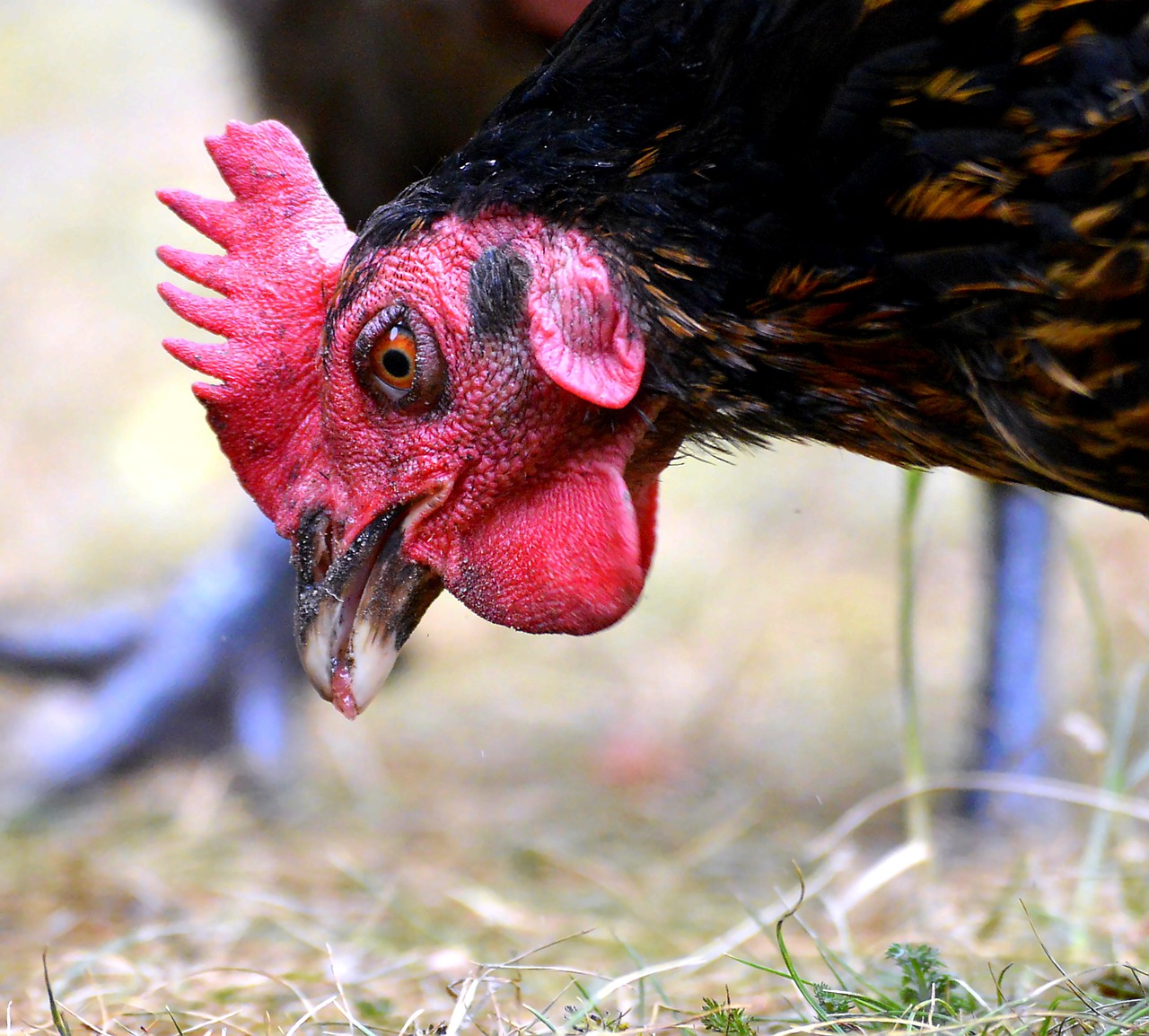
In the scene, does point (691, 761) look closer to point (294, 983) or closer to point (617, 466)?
point (294, 983)

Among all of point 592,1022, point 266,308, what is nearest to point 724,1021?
point 592,1022

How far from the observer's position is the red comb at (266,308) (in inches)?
57.5

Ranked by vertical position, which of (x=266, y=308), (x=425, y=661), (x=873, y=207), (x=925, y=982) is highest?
(x=873, y=207)

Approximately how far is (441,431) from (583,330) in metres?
0.19

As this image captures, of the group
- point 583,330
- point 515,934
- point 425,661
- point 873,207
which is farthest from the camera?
point 425,661

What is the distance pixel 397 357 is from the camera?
1.31 meters

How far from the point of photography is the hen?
1.07m

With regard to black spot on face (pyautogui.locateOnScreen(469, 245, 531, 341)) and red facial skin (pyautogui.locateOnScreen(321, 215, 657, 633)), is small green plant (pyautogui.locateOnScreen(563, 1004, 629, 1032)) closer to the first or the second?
red facial skin (pyautogui.locateOnScreen(321, 215, 657, 633))

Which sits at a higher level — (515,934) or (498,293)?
(498,293)

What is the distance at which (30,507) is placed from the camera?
15.5ft

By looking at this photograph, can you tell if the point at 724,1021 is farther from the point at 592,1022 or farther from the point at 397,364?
the point at 397,364

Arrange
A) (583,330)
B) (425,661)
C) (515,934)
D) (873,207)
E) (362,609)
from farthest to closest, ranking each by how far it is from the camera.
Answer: (425,661), (515,934), (362,609), (583,330), (873,207)

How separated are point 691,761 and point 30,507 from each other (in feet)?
9.16

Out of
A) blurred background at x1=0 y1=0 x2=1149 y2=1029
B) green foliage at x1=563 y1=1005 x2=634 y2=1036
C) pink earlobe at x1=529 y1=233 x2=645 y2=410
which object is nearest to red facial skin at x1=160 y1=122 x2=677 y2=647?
pink earlobe at x1=529 y1=233 x2=645 y2=410
